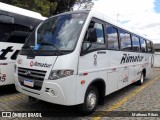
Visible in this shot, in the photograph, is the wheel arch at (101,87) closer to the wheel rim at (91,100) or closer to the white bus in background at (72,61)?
the white bus in background at (72,61)

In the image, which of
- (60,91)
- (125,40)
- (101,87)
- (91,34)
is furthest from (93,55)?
(125,40)

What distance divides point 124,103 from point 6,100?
3.83 m

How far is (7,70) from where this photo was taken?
7281 mm

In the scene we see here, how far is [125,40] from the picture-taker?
7.89 m

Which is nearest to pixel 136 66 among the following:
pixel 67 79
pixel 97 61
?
pixel 97 61

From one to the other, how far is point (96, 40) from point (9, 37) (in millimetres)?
3407

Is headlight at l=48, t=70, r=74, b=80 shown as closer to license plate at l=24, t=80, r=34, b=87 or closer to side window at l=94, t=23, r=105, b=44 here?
license plate at l=24, t=80, r=34, b=87

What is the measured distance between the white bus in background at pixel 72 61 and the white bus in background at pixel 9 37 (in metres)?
1.63

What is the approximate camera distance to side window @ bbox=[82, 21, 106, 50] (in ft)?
16.9

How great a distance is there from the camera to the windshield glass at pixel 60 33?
5.00 metres

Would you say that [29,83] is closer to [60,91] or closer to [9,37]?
[60,91]

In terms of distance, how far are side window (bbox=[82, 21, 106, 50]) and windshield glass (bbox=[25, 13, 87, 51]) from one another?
0.26m

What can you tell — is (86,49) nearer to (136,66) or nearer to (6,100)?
(6,100)

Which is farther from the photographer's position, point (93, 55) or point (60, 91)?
point (93, 55)
